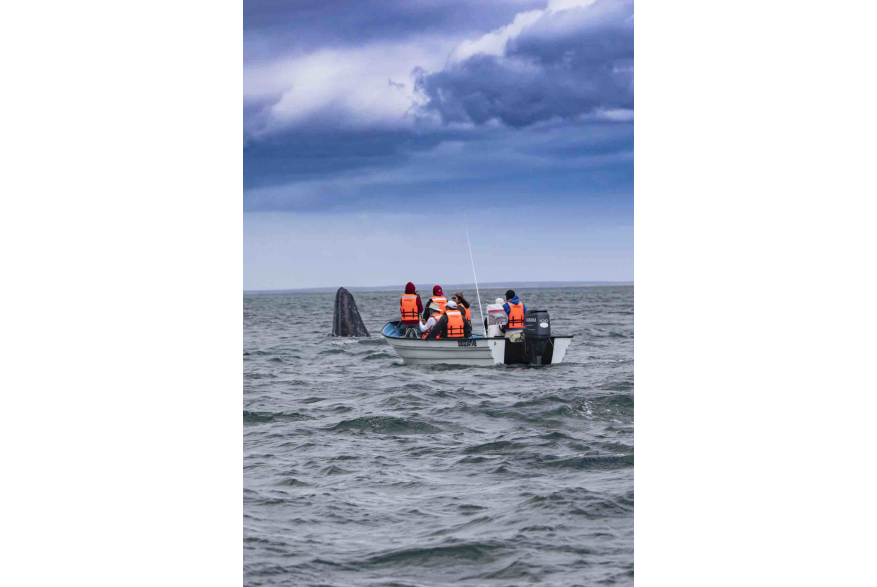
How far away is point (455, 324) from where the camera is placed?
20.0m

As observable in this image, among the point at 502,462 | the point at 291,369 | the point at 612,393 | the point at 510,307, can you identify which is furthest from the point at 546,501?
the point at 291,369

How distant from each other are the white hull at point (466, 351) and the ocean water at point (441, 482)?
1.24 meters

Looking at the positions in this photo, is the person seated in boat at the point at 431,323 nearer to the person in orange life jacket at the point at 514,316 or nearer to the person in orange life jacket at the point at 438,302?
the person in orange life jacket at the point at 438,302

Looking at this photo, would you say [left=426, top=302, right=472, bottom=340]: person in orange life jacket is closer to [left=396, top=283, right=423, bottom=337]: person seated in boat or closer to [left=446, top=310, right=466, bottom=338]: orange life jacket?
[left=446, top=310, right=466, bottom=338]: orange life jacket

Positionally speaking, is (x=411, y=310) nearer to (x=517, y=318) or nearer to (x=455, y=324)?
(x=455, y=324)

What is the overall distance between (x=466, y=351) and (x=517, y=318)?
4.98 feet

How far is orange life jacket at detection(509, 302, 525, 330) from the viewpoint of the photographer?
1939 centimetres

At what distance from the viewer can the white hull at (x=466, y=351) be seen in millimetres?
19469

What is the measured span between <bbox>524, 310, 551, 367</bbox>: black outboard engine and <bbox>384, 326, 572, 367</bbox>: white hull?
0.31 m

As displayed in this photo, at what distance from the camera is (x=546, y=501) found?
25.9 ft

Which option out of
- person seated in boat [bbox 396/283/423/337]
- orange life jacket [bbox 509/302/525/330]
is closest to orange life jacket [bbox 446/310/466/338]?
orange life jacket [bbox 509/302/525/330]
